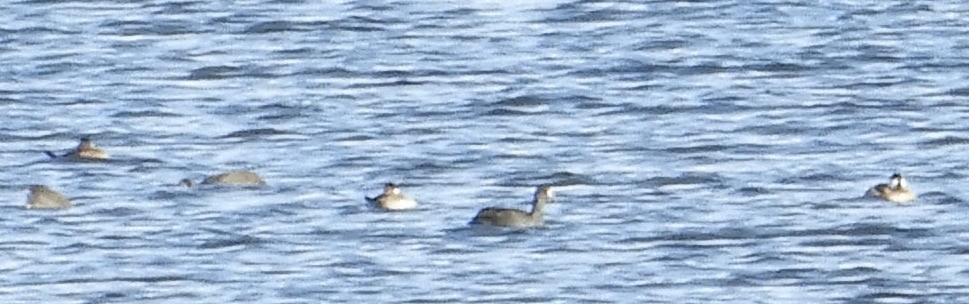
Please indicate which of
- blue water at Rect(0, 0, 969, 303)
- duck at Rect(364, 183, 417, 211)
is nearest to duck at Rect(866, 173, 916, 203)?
blue water at Rect(0, 0, 969, 303)

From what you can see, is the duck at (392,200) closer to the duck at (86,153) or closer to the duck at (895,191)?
the duck at (86,153)

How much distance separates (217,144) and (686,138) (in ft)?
14.4

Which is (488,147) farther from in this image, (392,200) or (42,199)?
(42,199)

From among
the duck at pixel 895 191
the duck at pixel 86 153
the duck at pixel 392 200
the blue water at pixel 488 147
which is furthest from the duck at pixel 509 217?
the duck at pixel 86 153

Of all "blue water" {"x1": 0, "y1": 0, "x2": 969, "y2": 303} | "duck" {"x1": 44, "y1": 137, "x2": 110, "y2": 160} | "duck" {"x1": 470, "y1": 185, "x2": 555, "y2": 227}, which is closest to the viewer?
"blue water" {"x1": 0, "y1": 0, "x2": 969, "y2": 303}

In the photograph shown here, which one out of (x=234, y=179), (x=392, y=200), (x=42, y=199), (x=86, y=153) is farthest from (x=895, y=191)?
(x=86, y=153)

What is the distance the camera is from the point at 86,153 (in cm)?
3108

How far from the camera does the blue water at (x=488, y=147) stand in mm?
25453

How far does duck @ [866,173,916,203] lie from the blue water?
0.11 meters

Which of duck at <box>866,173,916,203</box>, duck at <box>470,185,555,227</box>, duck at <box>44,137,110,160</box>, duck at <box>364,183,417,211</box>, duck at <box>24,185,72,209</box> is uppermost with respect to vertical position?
duck at <box>44,137,110,160</box>

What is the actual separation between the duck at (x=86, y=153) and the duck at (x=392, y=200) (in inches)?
141

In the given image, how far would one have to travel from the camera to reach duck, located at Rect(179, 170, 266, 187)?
2936 cm

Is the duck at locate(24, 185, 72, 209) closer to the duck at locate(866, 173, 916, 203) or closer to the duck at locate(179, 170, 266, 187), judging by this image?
the duck at locate(179, 170, 266, 187)

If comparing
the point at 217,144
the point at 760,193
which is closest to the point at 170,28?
the point at 217,144
